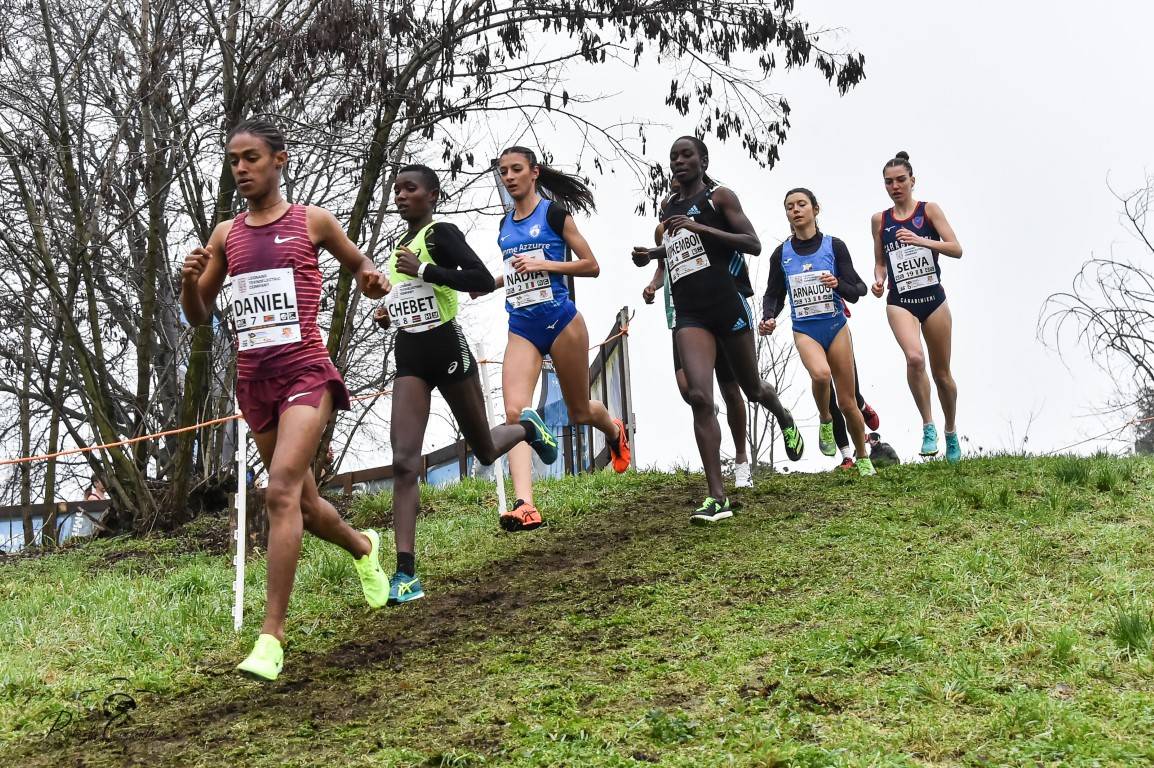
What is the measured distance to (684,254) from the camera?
8188mm

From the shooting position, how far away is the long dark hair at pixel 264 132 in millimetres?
5516

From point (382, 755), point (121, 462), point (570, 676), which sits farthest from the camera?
point (121, 462)

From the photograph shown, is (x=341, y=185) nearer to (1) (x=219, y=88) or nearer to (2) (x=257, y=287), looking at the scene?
(1) (x=219, y=88)

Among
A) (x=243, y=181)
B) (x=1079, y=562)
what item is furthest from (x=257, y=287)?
(x=1079, y=562)

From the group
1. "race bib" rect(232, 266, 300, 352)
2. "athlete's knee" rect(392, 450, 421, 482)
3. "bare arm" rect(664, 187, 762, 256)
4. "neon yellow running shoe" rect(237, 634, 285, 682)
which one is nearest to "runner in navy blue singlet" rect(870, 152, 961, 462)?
"bare arm" rect(664, 187, 762, 256)

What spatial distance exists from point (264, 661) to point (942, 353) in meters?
6.47

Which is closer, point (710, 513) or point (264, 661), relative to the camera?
point (264, 661)

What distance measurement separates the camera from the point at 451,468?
790 inches

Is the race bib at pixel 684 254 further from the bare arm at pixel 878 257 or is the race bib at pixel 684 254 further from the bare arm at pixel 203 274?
the bare arm at pixel 203 274

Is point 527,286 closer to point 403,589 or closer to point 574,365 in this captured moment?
point 574,365

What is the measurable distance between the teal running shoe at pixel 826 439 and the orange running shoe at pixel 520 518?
3385mm

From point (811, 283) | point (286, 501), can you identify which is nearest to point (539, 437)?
point (286, 501)

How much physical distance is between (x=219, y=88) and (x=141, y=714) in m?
8.73

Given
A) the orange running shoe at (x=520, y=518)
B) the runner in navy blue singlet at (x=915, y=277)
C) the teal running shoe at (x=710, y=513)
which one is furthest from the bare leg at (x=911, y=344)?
the orange running shoe at (x=520, y=518)
